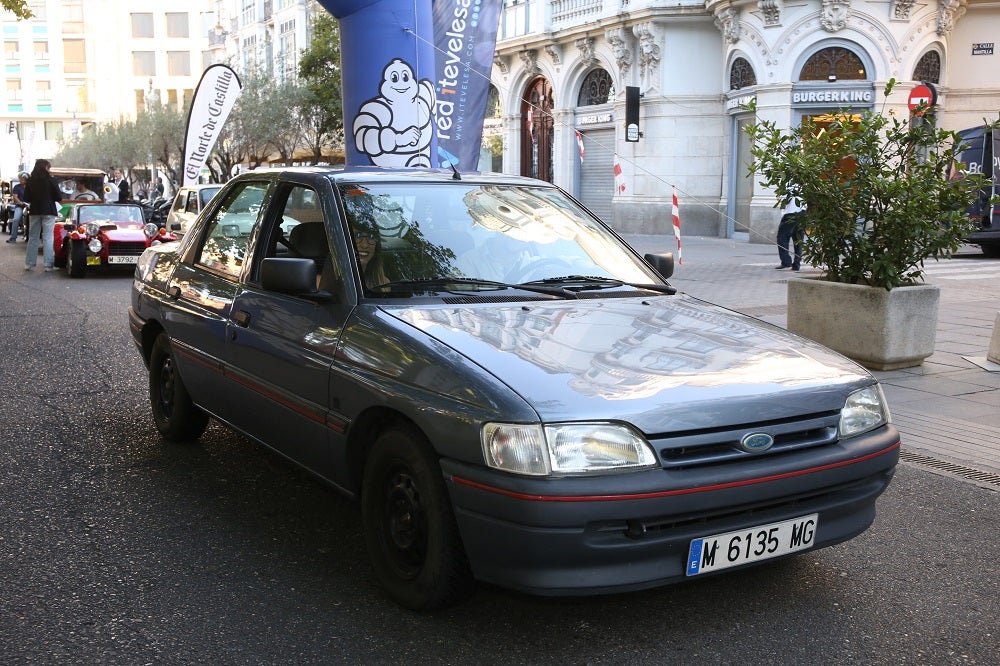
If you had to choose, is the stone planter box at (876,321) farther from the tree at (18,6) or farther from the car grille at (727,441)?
the tree at (18,6)

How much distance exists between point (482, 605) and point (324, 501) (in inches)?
56.3

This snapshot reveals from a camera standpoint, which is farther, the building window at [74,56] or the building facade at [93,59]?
the building window at [74,56]

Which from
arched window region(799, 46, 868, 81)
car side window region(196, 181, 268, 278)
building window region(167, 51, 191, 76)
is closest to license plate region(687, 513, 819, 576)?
Result: car side window region(196, 181, 268, 278)

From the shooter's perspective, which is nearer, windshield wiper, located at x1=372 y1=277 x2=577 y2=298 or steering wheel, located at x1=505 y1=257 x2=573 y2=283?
windshield wiper, located at x1=372 y1=277 x2=577 y2=298

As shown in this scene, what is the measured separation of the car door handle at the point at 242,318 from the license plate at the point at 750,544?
7.75 ft

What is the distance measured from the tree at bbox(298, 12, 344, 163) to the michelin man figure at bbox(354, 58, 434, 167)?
24.1 metres

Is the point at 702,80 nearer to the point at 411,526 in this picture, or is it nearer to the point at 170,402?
the point at 170,402

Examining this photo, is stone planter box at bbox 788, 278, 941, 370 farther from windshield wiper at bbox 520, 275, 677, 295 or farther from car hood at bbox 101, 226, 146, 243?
car hood at bbox 101, 226, 146, 243

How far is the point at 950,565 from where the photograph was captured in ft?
13.8

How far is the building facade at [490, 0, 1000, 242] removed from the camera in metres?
25.5

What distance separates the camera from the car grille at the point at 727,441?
126 inches

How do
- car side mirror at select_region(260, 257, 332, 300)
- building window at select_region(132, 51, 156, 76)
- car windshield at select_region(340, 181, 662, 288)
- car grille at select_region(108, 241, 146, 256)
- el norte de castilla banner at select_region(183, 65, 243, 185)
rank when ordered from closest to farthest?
car side mirror at select_region(260, 257, 332, 300), car windshield at select_region(340, 181, 662, 288), car grille at select_region(108, 241, 146, 256), el norte de castilla banner at select_region(183, 65, 243, 185), building window at select_region(132, 51, 156, 76)

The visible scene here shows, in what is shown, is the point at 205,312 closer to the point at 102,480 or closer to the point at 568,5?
the point at 102,480

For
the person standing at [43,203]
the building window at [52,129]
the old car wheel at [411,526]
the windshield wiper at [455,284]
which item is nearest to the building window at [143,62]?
the building window at [52,129]
